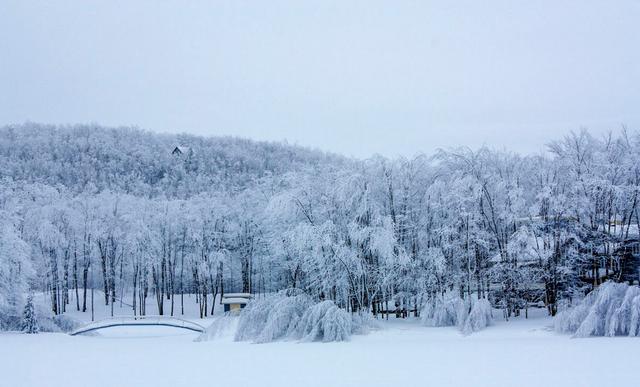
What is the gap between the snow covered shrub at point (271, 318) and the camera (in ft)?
76.4

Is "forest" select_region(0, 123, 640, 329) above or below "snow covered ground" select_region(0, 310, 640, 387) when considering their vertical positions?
above

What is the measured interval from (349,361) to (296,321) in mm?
7357

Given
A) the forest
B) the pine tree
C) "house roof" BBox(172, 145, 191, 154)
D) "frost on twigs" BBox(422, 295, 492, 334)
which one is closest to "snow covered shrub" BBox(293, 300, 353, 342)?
the forest

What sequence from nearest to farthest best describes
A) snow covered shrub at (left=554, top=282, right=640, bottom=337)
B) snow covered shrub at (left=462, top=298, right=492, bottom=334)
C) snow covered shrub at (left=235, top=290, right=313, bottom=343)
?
1. snow covered shrub at (left=554, top=282, right=640, bottom=337)
2. snow covered shrub at (left=235, top=290, right=313, bottom=343)
3. snow covered shrub at (left=462, top=298, right=492, bottom=334)

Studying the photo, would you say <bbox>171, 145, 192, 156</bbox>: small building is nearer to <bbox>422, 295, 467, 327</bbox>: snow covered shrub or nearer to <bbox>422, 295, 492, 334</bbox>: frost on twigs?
<bbox>422, 295, 492, 334</bbox>: frost on twigs

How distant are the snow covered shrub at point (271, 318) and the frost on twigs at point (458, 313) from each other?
18.7 ft

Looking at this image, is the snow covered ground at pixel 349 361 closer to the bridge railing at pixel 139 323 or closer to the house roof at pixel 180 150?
the bridge railing at pixel 139 323

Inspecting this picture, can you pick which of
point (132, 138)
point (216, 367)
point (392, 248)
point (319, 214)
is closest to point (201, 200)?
point (319, 214)

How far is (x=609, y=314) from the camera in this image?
803 inches

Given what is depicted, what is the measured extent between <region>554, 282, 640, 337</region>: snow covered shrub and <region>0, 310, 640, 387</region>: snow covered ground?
800mm

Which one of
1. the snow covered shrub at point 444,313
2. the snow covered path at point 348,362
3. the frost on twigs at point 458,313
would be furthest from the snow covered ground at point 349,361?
the snow covered shrub at point 444,313

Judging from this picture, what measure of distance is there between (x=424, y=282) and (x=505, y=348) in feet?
31.4

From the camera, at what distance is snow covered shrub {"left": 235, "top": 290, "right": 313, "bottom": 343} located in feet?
76.4

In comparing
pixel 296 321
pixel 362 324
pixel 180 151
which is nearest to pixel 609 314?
pixel 362 324
